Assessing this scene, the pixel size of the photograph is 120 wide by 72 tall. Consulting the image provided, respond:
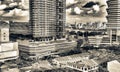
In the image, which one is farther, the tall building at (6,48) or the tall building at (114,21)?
the tall building at (114,21)

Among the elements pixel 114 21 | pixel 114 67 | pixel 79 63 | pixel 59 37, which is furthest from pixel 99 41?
pixel 114 67

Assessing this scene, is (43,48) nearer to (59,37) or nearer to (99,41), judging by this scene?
(59,37)

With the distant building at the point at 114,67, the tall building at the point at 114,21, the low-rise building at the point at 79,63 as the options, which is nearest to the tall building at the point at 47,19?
the tall building at the point at 114,21

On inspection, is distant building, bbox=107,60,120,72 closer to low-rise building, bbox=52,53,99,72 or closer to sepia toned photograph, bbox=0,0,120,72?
sepia toned photograph, bbox=0,0,120,72

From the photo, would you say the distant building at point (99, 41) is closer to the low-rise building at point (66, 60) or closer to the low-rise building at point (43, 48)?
the low-rise building at point (43, 48)

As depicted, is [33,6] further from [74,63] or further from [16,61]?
[74,63]

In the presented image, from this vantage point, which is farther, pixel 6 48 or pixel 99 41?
pixel 99 41

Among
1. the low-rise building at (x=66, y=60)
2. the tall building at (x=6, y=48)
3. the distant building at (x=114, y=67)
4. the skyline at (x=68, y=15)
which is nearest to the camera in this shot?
the distant building at (x=114, y=67)
